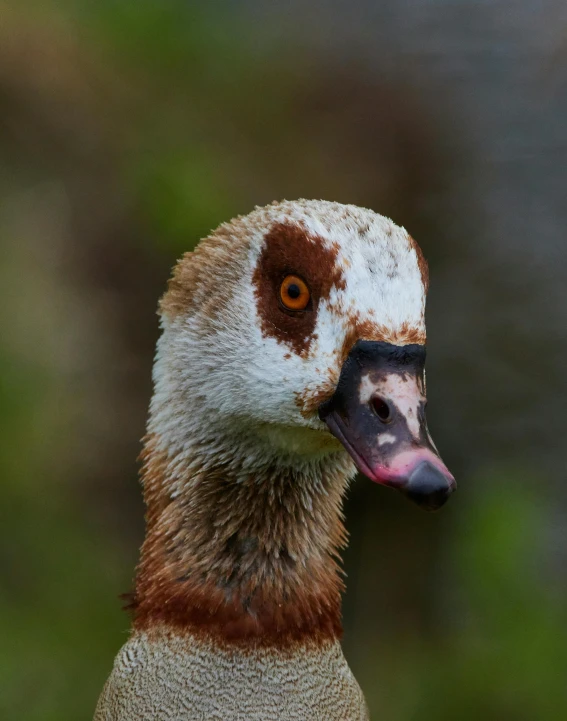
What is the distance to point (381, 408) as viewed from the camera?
153 cm

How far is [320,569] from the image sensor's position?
191 cm

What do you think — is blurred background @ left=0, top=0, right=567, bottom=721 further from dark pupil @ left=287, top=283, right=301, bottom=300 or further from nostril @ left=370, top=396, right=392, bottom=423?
nostril @ left=370, top=396, right=392, bottom=423

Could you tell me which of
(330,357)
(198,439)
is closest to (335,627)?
(198,439)

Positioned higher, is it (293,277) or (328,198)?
(328,198)

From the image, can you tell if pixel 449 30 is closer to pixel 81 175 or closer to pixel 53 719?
pixel 81 175

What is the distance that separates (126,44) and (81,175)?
704 mm

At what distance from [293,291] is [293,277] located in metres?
0.03

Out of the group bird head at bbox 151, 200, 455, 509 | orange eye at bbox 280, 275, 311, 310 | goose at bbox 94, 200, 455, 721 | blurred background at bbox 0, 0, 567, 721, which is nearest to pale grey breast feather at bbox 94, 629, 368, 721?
goose at bbox 94, 200, 455, 721

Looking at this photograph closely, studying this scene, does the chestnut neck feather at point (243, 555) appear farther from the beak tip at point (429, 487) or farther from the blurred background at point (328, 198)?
the blurred background at point (328, 198)

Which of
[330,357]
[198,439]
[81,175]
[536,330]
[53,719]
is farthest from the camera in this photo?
[81,175]

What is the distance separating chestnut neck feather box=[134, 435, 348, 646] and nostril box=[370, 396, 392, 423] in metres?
0.36


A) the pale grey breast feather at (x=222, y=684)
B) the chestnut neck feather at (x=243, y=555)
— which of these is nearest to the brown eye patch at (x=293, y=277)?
the chestnut neck feather at (x=243, y=555)

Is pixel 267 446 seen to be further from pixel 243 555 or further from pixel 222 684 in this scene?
pixel 222 684

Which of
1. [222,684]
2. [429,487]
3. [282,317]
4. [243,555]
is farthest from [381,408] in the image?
[222,684]
